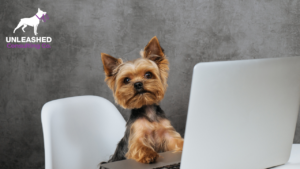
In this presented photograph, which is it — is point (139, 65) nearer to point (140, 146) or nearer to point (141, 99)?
point (141, 99)

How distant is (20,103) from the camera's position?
2.46 m

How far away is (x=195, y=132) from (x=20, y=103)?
84.6 inches

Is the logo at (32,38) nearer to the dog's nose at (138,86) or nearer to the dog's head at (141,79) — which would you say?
the dog's head at (141,79)

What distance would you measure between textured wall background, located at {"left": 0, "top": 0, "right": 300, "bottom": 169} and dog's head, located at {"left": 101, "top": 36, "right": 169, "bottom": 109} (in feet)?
4.08

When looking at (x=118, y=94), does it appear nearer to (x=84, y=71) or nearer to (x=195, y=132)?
(x=195, y=132)

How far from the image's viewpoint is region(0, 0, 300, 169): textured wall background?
95.6 inches

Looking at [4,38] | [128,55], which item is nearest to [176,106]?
[128,55]

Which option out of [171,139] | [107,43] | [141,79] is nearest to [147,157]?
[171,139]

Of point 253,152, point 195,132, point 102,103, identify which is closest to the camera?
point 195,132

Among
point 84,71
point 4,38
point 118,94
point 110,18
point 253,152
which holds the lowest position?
point 253,152

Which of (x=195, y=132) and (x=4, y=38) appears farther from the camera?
(x=4, y=38)

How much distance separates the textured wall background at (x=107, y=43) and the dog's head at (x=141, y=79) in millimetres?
1244

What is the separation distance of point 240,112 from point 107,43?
191 centimetres

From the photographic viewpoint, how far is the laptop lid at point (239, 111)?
64 cm
